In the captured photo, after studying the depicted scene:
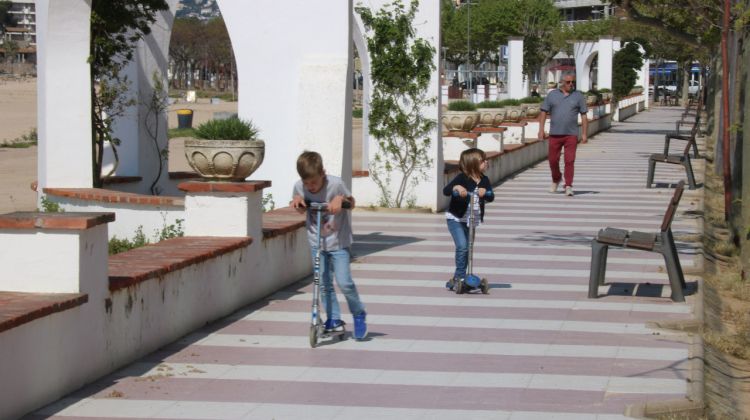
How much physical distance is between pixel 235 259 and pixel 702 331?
3.51 meters

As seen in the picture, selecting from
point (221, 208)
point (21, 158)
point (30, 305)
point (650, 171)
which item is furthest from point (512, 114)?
point (30, 305)

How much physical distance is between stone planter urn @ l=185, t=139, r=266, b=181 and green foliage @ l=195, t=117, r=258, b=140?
0.17 metres

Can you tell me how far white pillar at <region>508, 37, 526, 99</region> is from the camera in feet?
150

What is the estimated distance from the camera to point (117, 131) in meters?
16.7

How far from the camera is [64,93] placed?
14.2 metres

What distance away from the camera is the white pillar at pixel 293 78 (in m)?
13.6

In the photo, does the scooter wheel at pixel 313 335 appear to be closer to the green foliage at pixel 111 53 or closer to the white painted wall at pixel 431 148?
the green foliage at pixel 111 53

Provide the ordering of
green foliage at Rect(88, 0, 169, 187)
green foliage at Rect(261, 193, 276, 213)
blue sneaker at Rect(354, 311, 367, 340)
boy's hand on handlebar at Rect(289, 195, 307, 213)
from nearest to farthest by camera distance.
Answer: boy's hand on handlebar at Rect(289, 195, 307, 213) → blue sneaker at Rect(354, 311, 367, 340) → green foliage at Rect(261, 193, 276, 213) → green foliage at Rect(88, 0, 169, 187)

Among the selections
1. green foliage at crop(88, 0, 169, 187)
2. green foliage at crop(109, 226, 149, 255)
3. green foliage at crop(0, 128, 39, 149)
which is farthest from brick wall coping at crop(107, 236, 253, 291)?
green foliage at crop(0, 128, 39, 149)

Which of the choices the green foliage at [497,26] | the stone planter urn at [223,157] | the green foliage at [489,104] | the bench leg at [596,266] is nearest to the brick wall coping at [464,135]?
the green foliage at [489,104]

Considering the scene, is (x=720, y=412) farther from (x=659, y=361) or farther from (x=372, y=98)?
(x=372, y=98)

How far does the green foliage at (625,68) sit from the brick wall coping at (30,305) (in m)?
57.9

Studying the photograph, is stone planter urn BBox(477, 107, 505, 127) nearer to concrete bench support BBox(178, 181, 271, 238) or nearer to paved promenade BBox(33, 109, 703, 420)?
paved promenade BBox(33, 109, 703, 420)

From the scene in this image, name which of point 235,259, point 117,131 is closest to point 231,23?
point 117,131
